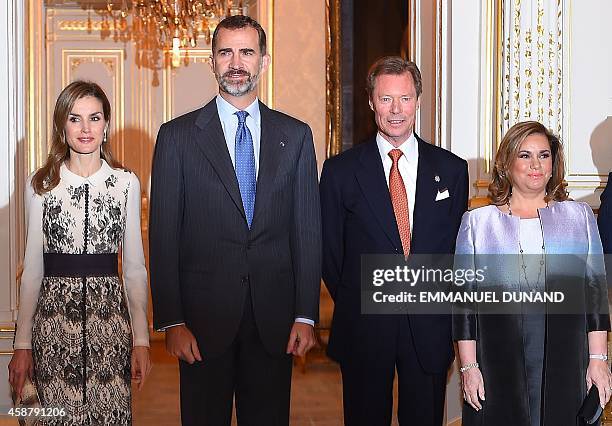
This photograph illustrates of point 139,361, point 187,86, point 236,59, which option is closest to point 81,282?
point 139,361

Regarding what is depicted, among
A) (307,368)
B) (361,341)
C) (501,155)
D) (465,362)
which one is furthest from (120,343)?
(307,368)

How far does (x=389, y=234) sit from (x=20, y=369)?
1347 mm

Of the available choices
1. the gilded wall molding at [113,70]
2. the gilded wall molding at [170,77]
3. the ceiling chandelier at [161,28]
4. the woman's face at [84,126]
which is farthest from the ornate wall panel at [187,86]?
the woman's face at [84,126]

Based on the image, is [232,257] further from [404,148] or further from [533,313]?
[533,313]

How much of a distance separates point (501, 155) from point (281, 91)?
4.71 meters

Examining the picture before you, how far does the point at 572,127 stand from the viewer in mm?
4352

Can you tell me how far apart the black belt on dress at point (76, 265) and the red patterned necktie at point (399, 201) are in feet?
Result: 3.41

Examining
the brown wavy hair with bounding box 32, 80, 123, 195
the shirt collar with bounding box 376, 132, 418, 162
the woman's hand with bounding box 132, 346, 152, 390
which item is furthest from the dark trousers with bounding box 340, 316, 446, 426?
the brown wavy hair with bounding box 32, 80, 123, 195

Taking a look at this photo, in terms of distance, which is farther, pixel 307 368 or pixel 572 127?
pixel 307 368

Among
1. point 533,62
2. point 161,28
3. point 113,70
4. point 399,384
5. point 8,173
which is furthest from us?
point 113,70

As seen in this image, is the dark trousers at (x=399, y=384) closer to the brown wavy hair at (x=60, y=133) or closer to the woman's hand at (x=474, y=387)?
the woman's hand at (x=474, y=387)

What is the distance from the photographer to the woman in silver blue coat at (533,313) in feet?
10.2

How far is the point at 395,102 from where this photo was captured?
3357 mm

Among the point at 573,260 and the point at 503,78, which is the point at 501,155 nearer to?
the point at 573,260
